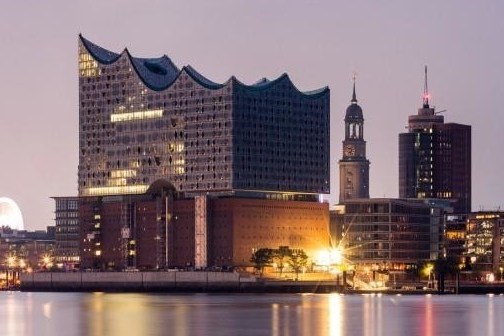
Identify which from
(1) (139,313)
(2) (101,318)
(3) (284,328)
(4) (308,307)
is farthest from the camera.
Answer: (4) (308,307)

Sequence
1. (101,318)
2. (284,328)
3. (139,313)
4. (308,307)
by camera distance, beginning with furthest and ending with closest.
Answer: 1. (308,307)
2. (139,313)
3. (101,318)
4. (284,328)

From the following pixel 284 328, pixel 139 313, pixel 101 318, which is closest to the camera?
pixel 284 328

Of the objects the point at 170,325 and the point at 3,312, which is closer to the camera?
the point at 170,325

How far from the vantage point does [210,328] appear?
→ 155250 mm

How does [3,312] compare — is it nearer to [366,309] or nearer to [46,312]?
[46,312]

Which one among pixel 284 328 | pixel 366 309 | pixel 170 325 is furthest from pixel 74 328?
pixel 366 309

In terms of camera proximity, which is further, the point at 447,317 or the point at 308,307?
the point at 308,307

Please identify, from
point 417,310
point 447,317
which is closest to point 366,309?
point 417,310

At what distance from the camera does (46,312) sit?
193625mm

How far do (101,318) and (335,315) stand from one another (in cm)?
2623

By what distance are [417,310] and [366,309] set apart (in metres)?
6.74

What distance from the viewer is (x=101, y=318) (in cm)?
17375

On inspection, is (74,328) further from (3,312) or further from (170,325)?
(3,312)

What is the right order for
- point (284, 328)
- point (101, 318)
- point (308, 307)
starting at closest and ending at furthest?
1. point (284, 328)
2. point (101, 318)
3. point (308, 307)
